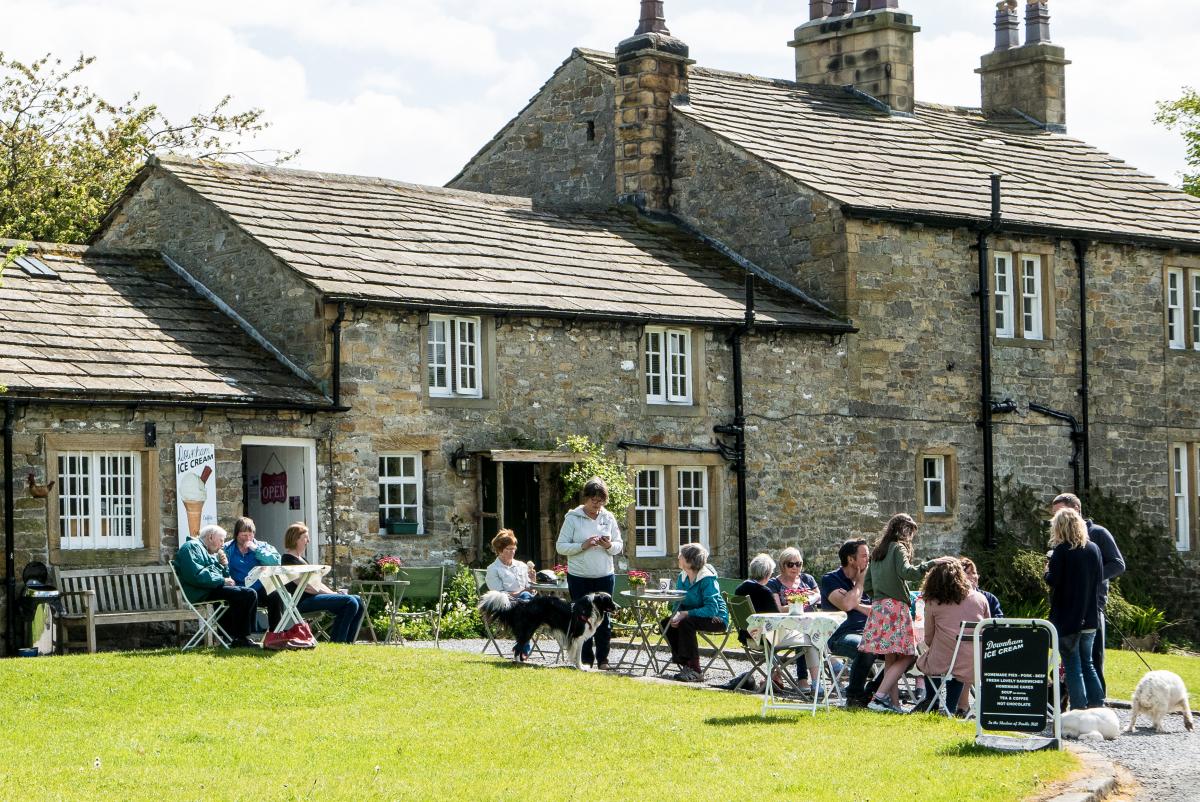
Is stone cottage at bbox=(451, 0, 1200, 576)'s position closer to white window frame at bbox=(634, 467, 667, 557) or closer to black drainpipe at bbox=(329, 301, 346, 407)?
white window frame at bbox=(634, 467, 667, 557)

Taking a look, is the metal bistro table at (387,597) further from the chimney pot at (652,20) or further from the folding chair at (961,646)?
the chimney pot at (652,20)

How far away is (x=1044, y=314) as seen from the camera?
29547 mm

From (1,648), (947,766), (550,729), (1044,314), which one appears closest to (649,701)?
(550,729)

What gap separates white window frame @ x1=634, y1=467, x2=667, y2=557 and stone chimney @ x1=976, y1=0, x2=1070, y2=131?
14947 millimetres

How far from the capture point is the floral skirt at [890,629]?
1470 cm

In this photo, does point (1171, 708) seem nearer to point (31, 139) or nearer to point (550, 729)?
point (550, 729)

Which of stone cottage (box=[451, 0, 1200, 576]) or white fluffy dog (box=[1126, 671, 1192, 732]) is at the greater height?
stone cottage (box=[451, 0, 1200, 576])

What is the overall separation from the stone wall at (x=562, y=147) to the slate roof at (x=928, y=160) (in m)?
0.55

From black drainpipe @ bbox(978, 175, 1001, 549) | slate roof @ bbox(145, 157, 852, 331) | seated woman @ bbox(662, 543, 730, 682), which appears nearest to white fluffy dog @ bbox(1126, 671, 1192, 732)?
seated woman @ bbox(662, 543, 730, 682)

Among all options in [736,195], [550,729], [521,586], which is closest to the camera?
[550,729]

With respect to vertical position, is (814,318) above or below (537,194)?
below

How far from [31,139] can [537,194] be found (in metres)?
10.3

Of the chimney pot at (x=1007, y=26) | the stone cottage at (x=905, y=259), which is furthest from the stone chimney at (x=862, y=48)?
the chimney pot at (x=1007, y=26)

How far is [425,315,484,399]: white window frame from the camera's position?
2331 centimetres
